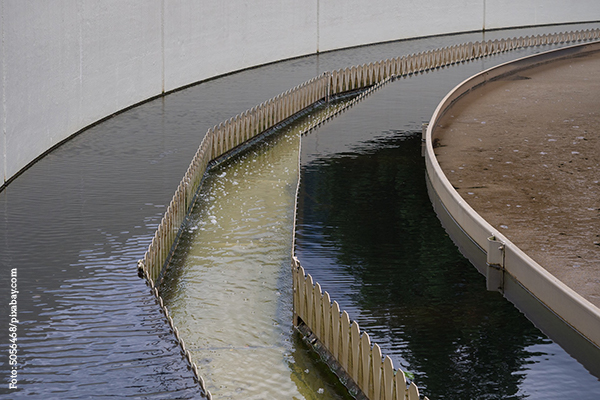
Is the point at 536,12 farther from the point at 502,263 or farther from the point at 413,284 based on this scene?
the point at 413,284

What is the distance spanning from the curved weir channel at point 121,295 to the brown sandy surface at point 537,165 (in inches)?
42.4

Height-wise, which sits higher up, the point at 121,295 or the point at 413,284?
the point at 413,284

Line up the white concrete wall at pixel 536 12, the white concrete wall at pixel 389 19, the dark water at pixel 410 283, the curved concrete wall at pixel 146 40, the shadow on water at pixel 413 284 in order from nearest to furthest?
1. the dark water at pixel 410 283
2. the shadow on water at pixel 413 284
3. the curved concrete wall at pixel 146 40
4. the white concrete wall at pixel 389 19
5. the white concrete wall at pixel 536 12

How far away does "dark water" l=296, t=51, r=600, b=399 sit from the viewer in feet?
26.0

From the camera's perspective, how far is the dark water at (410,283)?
791 cm

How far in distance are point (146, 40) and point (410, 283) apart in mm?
15156

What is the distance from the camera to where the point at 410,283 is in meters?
10.3

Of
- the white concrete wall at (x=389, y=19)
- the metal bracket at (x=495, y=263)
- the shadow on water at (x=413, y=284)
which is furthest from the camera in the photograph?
the white concrete wall at (x=389, y=19)

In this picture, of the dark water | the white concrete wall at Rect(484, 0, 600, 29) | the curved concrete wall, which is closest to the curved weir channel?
the dark water

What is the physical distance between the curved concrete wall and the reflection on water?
12.6 feet

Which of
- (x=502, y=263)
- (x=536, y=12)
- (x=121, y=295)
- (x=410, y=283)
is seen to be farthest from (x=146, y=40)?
(x=536, y=12)

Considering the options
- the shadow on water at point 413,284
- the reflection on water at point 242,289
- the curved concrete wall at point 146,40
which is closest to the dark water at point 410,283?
the shadow on water at point 413,284

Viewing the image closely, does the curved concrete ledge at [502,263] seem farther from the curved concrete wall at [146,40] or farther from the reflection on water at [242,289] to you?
the curved concrete wall at [146,40]

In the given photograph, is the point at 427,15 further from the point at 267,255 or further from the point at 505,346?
the point at 505,346
